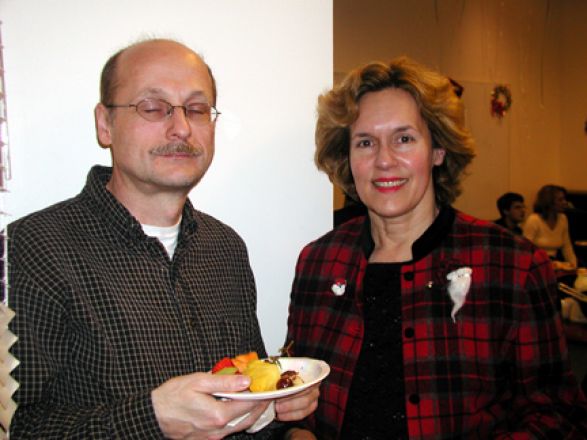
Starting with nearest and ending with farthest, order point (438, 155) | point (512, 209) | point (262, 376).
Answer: point (262, 376), point (438, 155), point (512, 209)

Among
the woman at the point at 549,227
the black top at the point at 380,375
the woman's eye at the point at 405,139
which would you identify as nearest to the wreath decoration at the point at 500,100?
the woman at the point at 549,227

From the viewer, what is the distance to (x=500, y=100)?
7.26m

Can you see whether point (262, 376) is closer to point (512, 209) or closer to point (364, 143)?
point (364, 143)

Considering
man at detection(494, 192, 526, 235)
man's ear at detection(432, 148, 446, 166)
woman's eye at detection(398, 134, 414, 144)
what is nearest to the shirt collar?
woman's eye at detection(398, 134, 414, 144)

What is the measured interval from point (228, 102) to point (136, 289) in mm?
783

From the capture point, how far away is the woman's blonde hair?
1.73 metres

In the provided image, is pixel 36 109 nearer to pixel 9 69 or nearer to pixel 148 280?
pixel 9 69

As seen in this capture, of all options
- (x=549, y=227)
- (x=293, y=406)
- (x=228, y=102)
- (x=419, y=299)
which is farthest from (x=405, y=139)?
(x=549, y=227)

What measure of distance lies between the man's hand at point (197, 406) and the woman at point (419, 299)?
0.56 meters

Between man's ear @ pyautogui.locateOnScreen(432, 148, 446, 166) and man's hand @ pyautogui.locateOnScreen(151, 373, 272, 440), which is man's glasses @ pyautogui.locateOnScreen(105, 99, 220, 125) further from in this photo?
man's ear @ pyautogui.locateOnScreen(432, 148, 446, 166)

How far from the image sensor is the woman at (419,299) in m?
1.51

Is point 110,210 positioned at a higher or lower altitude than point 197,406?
higher

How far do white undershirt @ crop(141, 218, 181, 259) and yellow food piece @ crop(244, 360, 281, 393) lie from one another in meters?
0.45

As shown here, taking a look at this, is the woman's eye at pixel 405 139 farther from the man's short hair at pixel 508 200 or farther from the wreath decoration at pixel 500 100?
the wreath decoration at pixel 500 100
